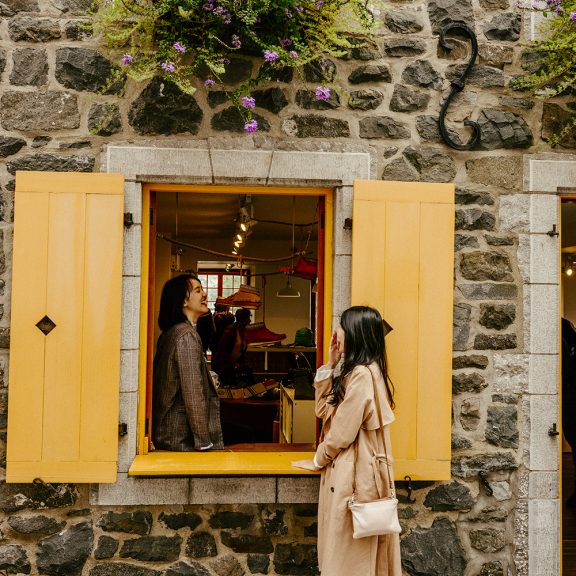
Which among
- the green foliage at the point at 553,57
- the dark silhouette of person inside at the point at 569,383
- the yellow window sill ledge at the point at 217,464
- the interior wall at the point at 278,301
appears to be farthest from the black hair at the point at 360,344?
the interior wall at the point at 278,301

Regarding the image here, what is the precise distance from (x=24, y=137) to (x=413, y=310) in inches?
91.3

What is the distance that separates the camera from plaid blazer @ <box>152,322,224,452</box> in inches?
154

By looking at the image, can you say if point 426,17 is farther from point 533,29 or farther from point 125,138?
point 125,138

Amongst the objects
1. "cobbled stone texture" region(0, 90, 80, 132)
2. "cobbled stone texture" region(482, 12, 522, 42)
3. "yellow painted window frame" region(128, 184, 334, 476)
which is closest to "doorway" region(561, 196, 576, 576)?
"cobbled stone texture" region(482, 12, 522, 42)

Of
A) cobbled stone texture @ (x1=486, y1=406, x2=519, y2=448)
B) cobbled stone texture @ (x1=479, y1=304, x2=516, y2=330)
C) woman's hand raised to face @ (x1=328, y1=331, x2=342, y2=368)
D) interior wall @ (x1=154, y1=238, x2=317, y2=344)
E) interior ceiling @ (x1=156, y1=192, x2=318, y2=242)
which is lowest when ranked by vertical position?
cobbled stone texture @ (x1=486, y1=406, x2=519, y2=448)

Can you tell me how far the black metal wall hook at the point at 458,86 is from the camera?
153 inches

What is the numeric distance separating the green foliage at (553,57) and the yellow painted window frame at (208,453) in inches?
52.3

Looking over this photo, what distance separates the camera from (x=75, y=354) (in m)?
3.61

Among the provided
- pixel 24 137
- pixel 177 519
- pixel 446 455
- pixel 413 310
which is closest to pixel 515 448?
pixel 446 455

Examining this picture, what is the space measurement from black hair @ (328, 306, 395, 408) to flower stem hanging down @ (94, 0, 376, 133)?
1.12 meters

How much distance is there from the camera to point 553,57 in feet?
12.8

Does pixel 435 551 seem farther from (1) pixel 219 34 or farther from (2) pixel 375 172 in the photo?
(1) pixel 219 34

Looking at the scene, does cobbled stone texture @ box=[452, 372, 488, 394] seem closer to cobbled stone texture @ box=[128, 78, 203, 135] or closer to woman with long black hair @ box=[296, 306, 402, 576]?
woman with long black hair @ box=[296, 306, 402, 576]

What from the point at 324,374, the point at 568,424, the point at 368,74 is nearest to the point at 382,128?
the point at 368,74
